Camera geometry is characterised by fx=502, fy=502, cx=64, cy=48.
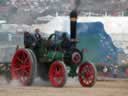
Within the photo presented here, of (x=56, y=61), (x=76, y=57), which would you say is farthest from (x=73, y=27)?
(x=56, y=61)

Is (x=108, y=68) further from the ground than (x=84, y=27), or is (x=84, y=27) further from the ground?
(x=84, y=27)

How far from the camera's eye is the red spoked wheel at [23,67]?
14.9 metres

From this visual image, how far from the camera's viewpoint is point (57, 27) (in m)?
26.6

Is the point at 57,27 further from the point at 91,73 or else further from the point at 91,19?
the point at 91,73

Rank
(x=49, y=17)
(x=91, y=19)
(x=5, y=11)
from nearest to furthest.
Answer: (x=5, y=11)
(x=49, y=17)
(x=91, y=19)

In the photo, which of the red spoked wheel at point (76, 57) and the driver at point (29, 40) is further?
the driver at point (29, 40)

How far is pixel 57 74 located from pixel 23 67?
54.6 inches

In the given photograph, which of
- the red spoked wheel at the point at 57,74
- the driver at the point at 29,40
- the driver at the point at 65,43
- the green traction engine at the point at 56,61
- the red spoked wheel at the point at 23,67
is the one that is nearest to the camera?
the red spoked wheel at the point at 57,74

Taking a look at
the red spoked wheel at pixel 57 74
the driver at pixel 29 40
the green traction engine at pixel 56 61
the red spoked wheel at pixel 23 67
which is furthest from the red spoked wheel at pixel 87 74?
the driver at pixel 29 40

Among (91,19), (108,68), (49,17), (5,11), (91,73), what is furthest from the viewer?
(91,19)

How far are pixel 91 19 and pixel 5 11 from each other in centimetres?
928

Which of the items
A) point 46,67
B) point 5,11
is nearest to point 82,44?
point 5,11

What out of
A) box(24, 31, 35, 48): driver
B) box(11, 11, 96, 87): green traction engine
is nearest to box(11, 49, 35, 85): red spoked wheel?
box(11, 11, 96, 87): green traction engine

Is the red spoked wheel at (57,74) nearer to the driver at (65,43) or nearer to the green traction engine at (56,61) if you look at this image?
the green traction engine at (56,61)
